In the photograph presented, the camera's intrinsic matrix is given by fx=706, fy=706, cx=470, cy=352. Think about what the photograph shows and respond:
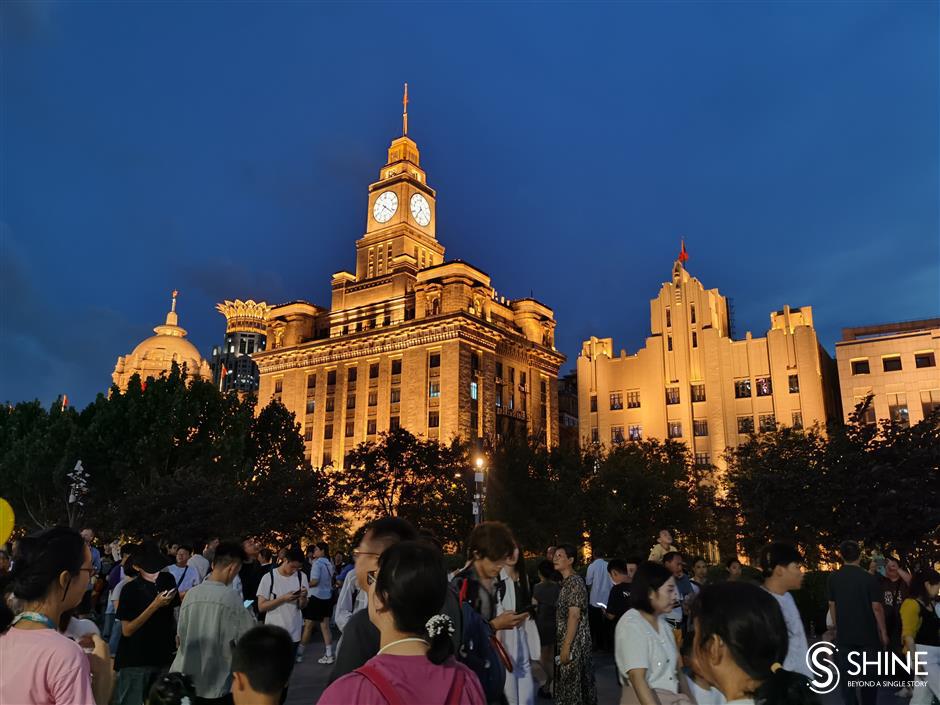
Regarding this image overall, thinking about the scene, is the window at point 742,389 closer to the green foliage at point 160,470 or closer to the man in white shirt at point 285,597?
the green foliage at point 160,470

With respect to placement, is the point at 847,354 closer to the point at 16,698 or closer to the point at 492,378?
the point at 492,378

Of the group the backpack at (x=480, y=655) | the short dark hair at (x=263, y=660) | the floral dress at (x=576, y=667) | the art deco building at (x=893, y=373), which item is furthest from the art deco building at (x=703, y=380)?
the short dark hair at (x=263, y=660)

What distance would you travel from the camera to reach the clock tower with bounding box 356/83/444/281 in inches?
3332

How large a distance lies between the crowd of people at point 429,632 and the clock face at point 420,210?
82294 mm

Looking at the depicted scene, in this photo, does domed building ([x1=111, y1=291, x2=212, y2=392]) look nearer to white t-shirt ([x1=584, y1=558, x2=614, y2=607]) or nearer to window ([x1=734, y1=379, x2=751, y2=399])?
window ([x1=734, y1=379, x2=751, y2=399])

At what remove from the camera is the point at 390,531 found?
157 inches

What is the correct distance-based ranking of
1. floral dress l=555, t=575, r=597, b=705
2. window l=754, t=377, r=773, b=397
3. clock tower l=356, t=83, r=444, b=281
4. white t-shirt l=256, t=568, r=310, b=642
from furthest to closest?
clock tower l=356, t=83, r=444, b=281 < window l=754, t=377, r=773, b=397 < white t-shirt l=256, t=568, r=310, b=642 < floral dress l=555, t=575, r=597, b=705

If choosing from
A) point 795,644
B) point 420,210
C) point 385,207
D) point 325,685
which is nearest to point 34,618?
point 795,644

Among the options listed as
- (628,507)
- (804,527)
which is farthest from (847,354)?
(804,527)

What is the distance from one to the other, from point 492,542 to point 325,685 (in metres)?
7.88

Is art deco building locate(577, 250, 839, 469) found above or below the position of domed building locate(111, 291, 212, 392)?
below

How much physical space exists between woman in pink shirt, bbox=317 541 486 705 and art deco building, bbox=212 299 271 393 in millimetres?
144079

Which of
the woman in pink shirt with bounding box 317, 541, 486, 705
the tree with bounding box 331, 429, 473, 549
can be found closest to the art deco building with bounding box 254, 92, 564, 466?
the tree with bounding box 331, 429, 473, 549

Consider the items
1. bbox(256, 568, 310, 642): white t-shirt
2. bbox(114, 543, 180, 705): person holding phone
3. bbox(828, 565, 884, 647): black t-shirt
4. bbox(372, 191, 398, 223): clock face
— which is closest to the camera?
bbox(114, 543, 180, 705): person holding phone
